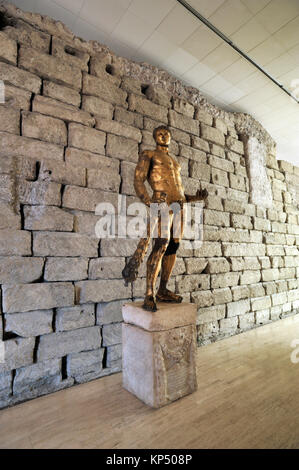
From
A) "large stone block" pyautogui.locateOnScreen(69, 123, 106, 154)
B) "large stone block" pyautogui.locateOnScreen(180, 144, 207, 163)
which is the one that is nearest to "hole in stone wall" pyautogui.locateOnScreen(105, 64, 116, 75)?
"large stone block" pyautogui.locateOnScreen(69, 123, 106, 154)

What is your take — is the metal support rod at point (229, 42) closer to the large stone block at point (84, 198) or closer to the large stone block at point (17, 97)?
the large stone block at point (17, 97)

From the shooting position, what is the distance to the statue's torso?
224 cm

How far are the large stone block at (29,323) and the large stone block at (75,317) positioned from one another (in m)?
0.09

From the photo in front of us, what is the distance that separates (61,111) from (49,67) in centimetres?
46

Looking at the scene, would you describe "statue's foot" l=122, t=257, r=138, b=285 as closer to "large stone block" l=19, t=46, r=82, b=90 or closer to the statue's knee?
the statue's knee

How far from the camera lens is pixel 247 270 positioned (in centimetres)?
445

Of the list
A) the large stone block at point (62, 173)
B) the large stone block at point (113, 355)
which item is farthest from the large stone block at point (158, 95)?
the large stone block at point (113, 355)

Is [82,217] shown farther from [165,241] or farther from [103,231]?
[165,241]

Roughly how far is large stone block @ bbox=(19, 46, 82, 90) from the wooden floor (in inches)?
125

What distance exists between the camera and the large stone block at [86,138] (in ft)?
8.87

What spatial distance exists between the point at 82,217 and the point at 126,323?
1202mm

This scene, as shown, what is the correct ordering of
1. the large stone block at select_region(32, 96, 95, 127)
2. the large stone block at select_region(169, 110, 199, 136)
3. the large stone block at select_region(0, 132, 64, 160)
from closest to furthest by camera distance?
the large stone block at select_region(0, 132, 64, 160) < the large stone block at select_region(32, 96, 95, 127) < the large stone block at select_region(169, 110, 199, 136)

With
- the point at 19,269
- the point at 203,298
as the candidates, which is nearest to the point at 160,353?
the point at 19,269
